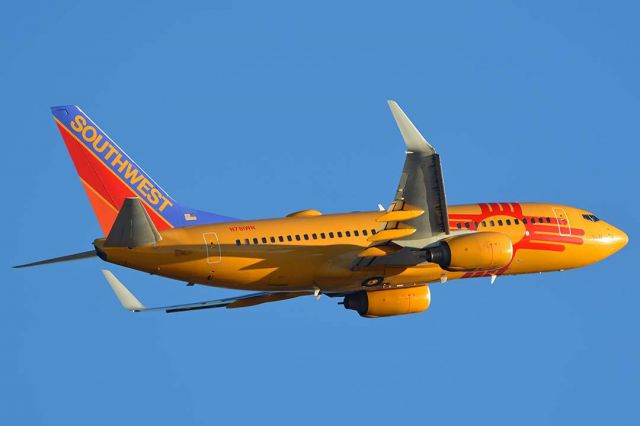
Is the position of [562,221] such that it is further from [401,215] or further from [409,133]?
[409,133]

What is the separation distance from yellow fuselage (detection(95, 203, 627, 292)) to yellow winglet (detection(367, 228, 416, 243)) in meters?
3.40

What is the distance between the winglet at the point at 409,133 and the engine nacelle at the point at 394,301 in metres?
11.6

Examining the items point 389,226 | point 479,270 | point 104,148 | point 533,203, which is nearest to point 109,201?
point 104,148

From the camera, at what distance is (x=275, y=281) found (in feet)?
211

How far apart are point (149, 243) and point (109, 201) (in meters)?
4.74

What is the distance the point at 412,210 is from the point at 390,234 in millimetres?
1855

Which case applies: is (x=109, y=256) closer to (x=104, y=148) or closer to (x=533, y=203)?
(x=104, y=148)

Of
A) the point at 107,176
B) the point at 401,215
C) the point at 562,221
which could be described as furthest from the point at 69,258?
the point at 562,221

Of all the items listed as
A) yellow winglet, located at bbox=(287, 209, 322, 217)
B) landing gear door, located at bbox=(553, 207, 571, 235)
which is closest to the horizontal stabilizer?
yellow winglet, located at bbox=(287, 209, 322, 217)

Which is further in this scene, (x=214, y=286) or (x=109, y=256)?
(x=214, y=286)

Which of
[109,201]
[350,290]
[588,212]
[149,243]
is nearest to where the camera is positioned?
[149,243]

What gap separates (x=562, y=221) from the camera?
71250 millimetres

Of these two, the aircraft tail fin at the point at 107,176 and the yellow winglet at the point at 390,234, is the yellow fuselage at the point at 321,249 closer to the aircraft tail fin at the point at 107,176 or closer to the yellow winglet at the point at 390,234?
the aircraft tail fin at the point at 107,176

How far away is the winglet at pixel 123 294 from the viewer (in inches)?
2707
